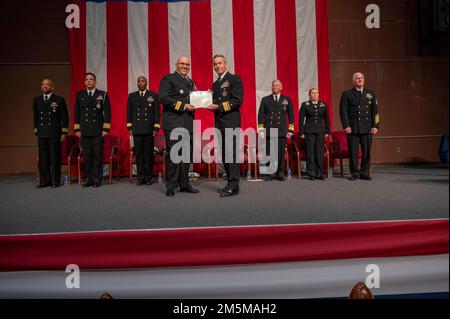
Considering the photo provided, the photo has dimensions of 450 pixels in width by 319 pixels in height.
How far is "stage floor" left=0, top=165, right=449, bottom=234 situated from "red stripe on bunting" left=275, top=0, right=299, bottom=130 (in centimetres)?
232

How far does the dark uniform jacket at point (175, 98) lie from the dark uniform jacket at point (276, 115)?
161cm

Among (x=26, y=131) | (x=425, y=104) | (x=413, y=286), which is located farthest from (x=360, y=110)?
(x=26, y=131)

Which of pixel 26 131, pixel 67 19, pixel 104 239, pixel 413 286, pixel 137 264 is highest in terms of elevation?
pixel 67 19

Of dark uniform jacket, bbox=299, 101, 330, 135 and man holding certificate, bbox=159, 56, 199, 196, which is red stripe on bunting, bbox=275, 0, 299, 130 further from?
man holding certificate, bbox=159, 56, 199, 196

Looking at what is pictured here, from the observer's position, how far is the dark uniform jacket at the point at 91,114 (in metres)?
4.11

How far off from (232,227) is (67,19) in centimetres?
503

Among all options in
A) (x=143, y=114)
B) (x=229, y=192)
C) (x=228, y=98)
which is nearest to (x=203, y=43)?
(x=143, y=114)

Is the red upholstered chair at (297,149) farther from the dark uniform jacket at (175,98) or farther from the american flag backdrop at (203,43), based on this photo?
the dark uniform jacket at (175,98)

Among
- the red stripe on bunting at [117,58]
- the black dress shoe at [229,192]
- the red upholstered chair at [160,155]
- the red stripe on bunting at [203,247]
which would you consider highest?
the red stripe on bunting at [117,58]

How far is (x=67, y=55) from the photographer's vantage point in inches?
217

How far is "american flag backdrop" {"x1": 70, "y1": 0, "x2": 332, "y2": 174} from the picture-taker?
515 cm

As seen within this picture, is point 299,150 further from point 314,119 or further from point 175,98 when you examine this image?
point 175,98

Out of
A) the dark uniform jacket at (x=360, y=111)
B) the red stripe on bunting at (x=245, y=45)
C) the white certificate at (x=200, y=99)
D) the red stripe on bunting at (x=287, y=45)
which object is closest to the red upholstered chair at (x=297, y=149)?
the red stripe on bunting at (x=287, y=45)
